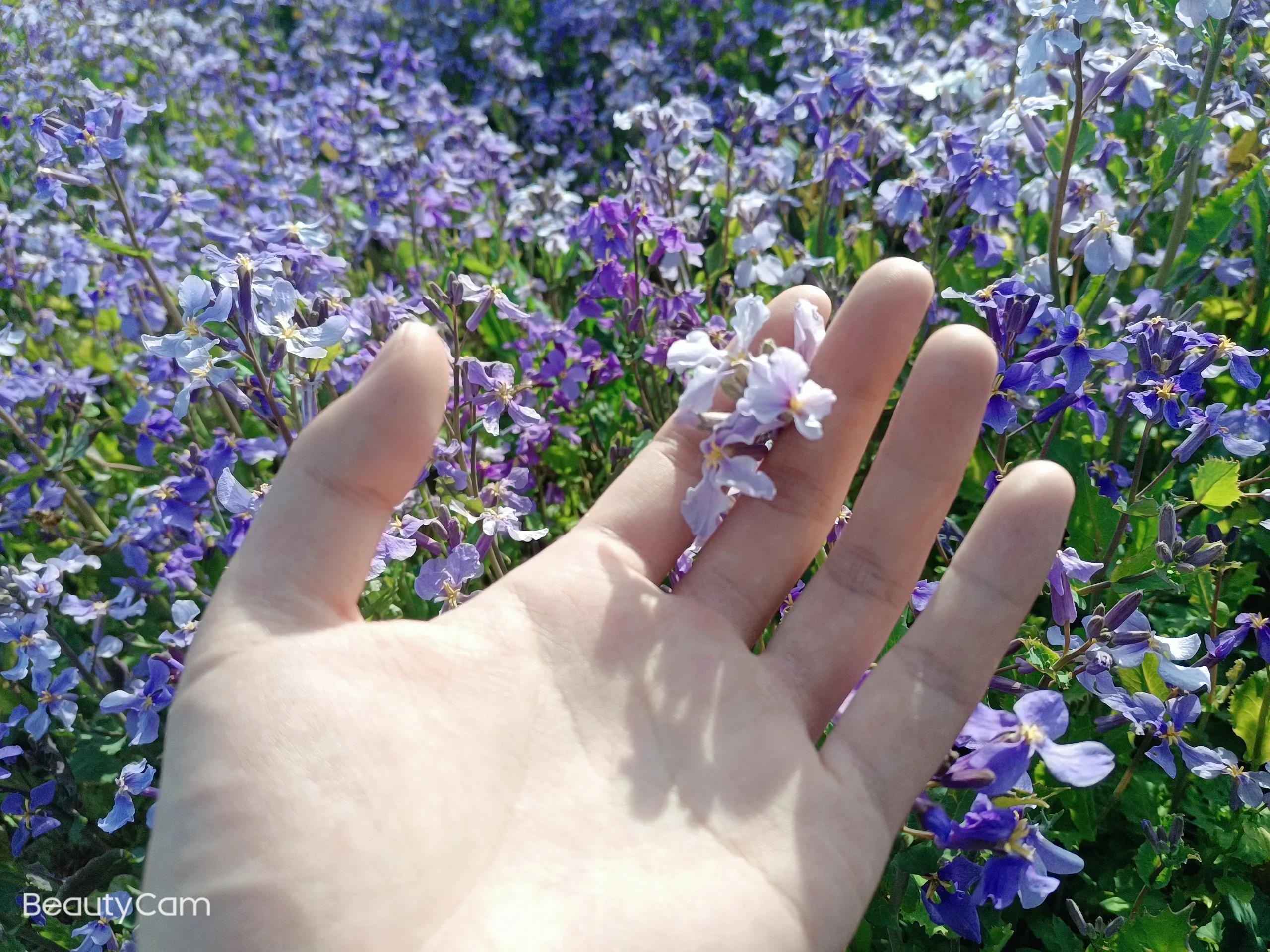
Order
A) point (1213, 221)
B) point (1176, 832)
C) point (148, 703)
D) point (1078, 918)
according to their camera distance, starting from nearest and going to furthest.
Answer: point (1078, 918) < point (1176, 832) < point (148, 703) < point (1213, 221)

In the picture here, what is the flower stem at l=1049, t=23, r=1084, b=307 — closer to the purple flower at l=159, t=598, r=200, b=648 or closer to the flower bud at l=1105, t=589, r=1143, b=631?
the flower bud at l=1105, t=589, r=1143, b=631

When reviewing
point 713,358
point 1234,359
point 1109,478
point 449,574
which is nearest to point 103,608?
point 449,574

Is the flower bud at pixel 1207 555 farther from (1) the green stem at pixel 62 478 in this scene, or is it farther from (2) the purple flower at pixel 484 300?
(1) the green stem at pixel 62 478

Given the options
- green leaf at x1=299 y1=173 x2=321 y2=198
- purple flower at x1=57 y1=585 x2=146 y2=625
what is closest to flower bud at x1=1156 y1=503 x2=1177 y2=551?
purple flower at x1=57 y1=585 x2=146 y2=625

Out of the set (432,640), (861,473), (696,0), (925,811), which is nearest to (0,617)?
(432,640)

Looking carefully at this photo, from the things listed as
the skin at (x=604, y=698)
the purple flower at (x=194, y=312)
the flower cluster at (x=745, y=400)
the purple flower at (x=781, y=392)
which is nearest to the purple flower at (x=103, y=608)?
the purple flower at (x=194, y=312)

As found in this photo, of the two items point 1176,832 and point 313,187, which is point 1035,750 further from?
point 313,187
